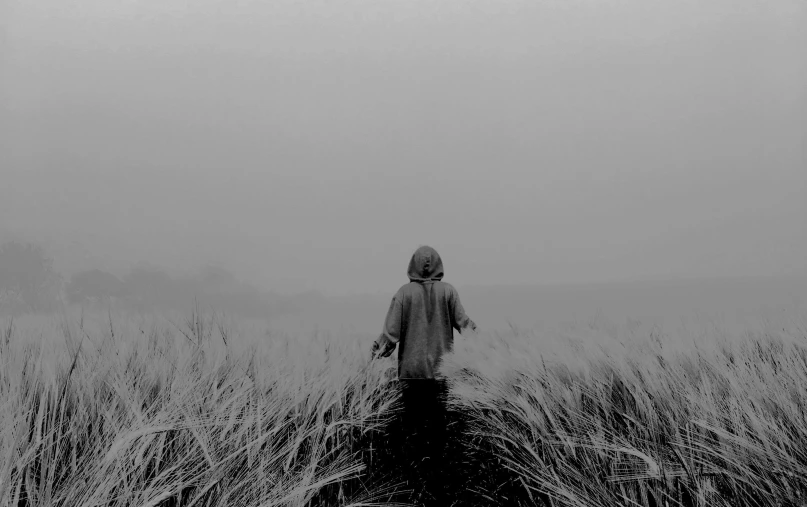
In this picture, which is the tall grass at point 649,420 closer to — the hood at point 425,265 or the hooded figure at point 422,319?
the hooded figure at point 422,319

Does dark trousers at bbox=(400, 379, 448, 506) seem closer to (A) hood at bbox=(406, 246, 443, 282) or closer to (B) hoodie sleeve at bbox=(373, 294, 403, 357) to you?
(B) hoodie sleeve at bbox=(373, 294, 403, 357)

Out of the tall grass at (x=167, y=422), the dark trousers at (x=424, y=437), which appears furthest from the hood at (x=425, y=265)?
the tall grass at (x=167, y=422)

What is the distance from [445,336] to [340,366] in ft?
4.64

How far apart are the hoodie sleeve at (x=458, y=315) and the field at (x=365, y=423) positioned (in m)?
0.75

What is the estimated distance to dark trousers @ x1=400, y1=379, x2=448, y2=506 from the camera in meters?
2.08

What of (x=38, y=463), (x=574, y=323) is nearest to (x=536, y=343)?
(x=574, y=323)

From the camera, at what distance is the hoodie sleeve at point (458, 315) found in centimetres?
442

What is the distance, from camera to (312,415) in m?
2.71

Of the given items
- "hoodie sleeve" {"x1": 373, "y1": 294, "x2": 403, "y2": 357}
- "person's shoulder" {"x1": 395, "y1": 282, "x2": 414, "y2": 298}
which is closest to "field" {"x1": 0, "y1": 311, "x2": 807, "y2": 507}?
"hoodie sleeve" {"x1": 373, "y1": 294, "x2": 403, "y2": 357}

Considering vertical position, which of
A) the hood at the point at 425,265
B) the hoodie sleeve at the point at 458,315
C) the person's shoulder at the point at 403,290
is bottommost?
the hoodie sleeve at the point at 458,315

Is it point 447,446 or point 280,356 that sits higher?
point 280,356

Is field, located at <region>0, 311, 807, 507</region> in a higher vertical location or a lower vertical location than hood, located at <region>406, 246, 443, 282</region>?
lower

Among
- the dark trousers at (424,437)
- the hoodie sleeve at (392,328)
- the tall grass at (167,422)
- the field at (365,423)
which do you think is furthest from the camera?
the hoodie sleeve at (392,328)

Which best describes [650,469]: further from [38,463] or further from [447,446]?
[38,463]
